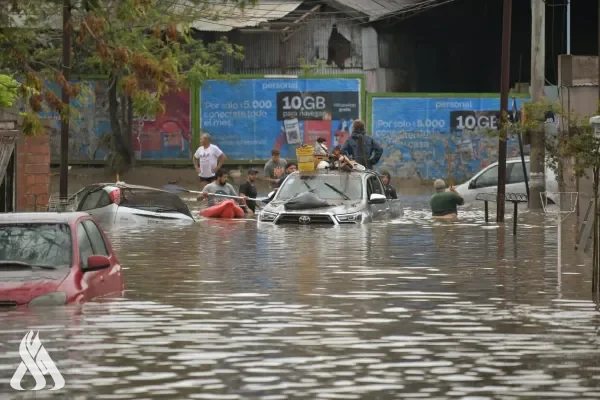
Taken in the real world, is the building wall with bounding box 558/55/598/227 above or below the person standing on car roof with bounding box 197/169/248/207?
above

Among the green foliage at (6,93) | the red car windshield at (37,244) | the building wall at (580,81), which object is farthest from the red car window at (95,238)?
the building wall at (580,81)

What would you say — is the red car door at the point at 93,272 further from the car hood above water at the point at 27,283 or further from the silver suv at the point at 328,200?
the silver suv at the point at 328,200

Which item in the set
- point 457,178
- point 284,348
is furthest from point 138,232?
point 457,178

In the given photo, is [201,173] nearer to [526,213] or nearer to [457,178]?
[526,213]

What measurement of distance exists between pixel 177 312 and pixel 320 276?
4.18m

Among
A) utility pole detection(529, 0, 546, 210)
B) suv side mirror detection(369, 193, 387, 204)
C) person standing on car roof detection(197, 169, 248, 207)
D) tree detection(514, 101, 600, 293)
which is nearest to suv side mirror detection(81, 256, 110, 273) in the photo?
tree detection(514, 101, 600, 293)

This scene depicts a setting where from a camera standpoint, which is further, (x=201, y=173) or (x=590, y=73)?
(x=201, y=173)

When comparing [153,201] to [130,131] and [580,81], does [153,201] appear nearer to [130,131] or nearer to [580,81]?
Answer: [580,81]

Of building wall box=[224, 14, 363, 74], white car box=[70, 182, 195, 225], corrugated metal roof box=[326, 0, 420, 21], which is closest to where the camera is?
white car box=[70, 182, 195, 225]

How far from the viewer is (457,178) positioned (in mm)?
44344

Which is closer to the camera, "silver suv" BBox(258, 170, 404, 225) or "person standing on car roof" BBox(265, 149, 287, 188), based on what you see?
"silver suv" BBox(258, 170, 404, 225)

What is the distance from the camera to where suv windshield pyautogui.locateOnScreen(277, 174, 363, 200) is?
26859 mm

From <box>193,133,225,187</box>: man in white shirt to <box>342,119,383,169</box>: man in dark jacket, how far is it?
5.30 meters

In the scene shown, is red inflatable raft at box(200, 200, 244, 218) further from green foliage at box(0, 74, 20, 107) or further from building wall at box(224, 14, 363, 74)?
building wall at box(224, 14, 363, 74)
